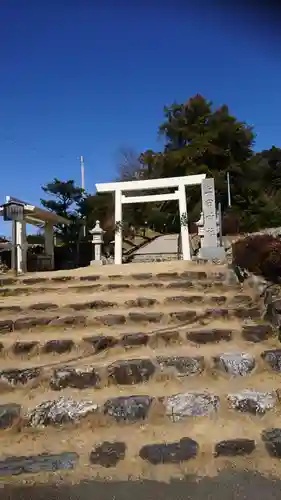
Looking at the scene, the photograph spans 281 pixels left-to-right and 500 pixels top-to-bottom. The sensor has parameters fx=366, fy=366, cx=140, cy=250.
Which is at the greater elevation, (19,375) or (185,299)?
(185,299)

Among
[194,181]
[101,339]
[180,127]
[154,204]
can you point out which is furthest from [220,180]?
[101,339]

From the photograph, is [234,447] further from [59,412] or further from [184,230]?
[184,230]

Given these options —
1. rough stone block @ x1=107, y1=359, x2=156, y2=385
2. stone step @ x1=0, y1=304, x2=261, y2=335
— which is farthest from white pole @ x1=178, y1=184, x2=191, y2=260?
rough stone block @ x1=107, y1=359, x2=156, y2=385

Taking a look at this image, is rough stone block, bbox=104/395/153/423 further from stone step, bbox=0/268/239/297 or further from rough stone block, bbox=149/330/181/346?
stone step, bbox=0/268/239/297

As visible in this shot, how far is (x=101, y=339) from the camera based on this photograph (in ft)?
11.4

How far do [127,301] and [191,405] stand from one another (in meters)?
1.89

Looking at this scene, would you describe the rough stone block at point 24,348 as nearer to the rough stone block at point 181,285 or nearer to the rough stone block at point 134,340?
the rough stone block at point 134,340

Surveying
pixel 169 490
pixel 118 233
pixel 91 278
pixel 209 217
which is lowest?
pixel 169 490

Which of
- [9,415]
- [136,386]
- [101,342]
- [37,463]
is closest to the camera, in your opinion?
[37,463]

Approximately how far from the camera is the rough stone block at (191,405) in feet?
8.77

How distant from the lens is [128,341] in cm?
346

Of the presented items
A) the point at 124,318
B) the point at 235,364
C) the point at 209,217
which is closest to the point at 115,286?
the point at 124,318

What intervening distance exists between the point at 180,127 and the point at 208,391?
889 inches

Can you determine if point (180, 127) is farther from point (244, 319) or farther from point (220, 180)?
point (244, 319)
